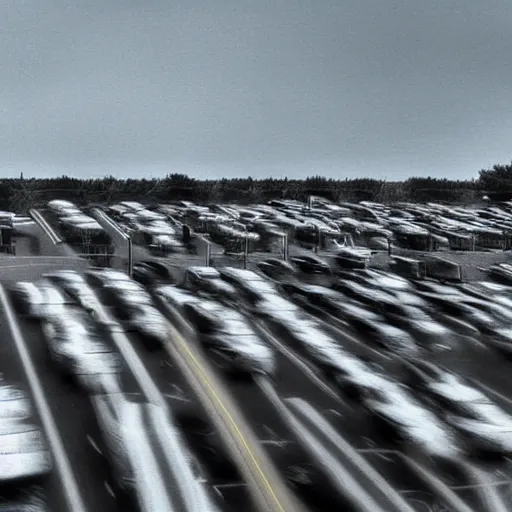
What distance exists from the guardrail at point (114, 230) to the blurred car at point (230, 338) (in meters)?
4.96

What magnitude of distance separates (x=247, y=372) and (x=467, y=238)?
1868 cm

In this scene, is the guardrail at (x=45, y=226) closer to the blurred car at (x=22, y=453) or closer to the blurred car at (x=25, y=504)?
the blurred car at (x=22, y=453)

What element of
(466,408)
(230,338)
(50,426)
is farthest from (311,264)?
(50,426)

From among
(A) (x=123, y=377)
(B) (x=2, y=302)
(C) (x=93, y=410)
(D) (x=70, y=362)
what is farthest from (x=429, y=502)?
(B) (x=2, y=302)

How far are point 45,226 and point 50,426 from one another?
18221mm

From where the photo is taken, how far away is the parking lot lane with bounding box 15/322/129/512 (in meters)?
10.2

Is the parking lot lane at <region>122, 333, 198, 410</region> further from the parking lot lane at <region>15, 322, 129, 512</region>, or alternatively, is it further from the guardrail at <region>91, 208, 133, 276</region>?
the guardrail at <region>91, 208, 133, 276</region>

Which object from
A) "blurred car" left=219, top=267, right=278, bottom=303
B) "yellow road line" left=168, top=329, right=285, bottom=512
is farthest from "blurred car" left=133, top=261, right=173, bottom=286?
"yellow road line" left=168, top=329, right=285, bottom=512

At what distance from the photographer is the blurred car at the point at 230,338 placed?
16.6 meters

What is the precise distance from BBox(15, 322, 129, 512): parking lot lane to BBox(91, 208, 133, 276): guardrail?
8.46m

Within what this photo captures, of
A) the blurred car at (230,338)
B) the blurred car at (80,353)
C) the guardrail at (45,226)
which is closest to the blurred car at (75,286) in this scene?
the blurred car at (80,353)

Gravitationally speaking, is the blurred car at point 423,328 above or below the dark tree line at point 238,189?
below

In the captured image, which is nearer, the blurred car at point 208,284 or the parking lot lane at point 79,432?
the parking lot lane at point 79,432

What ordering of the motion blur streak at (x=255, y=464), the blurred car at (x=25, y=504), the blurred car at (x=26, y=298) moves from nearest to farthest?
1. the blurred car at (x=25, y=504)
2. the motion blur streak at (x=255, y=464)
3. the blurred car at (x=26, y=298)
